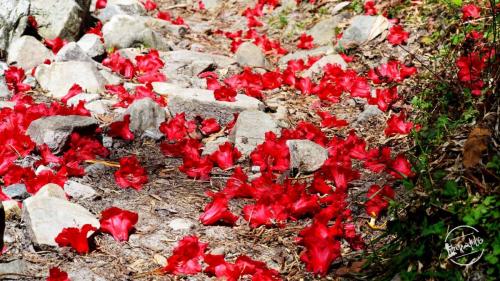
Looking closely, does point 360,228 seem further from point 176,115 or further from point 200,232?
point 176,115

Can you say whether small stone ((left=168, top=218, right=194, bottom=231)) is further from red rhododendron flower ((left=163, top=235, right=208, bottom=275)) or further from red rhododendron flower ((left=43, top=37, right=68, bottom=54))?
red rhododendron flower ((left=43, top=37, right=68, bottom=54))

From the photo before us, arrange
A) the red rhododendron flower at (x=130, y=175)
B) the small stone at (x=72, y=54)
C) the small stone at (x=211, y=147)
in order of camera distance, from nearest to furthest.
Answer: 1. the red rhododendron flower at (x=130, y=175)
2. the small stone at (x=211, y=147)
3. the small stone at (x=72, y=54)

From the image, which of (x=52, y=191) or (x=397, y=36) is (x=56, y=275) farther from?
(x=397, y=36)

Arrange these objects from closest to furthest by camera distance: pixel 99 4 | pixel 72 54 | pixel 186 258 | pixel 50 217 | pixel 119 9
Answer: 1. pixel 186 258
2. pixel 50 217
3. pixel 72 54
4. pixel 99 4
5. pixel 119 9

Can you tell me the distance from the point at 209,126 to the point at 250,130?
394 millimetres

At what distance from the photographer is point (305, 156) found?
3.35 m

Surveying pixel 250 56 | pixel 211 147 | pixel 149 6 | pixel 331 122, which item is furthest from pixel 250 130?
pixel 149 6

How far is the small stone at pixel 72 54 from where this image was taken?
491 centimetres

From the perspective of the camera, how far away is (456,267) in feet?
7.02

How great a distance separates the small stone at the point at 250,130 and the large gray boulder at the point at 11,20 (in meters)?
2.73

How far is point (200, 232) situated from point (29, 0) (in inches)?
154

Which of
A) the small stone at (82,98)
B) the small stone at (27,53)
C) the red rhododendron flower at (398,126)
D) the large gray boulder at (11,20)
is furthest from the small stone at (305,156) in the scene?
the large gray boulder at (11,20)

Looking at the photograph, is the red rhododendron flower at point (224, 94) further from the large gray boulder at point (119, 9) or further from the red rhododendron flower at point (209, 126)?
the large gray boulder at point (119, 9)

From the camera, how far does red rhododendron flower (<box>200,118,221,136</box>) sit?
393 cm
